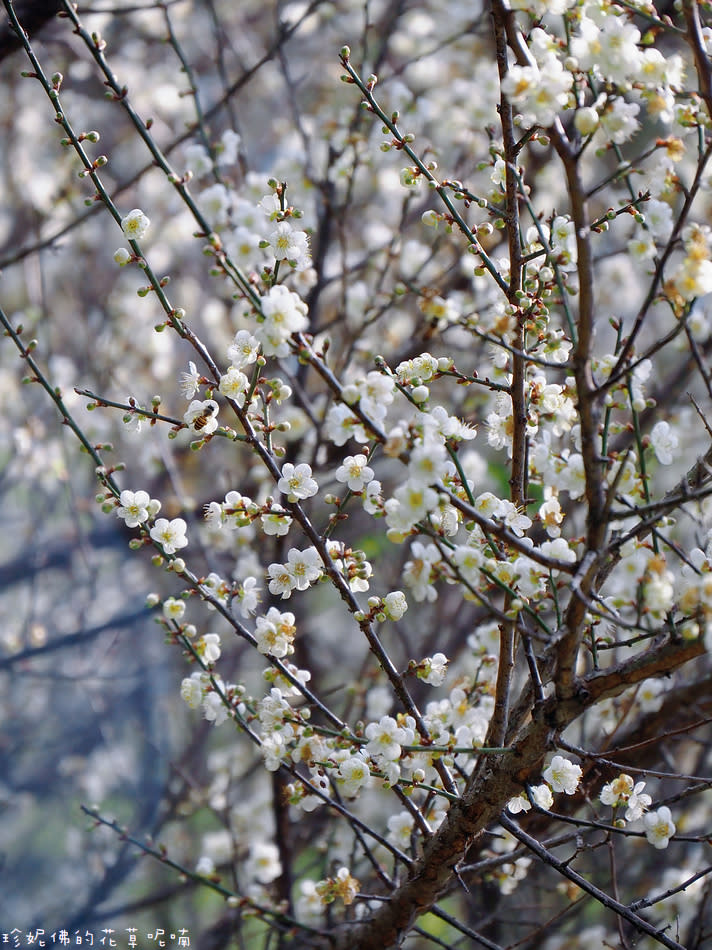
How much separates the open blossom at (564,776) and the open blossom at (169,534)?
0.90 meters

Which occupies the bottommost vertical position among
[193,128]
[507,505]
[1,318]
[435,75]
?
[507,505]

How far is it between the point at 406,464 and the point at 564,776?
833 mm

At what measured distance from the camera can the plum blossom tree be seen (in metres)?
1.49

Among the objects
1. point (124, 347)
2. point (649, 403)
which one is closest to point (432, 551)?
point (649, 403)

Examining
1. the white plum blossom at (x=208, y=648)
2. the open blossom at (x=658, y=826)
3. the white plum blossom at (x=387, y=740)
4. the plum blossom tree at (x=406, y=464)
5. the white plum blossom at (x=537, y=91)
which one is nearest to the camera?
the white plum blossom at (x=537, y=91)

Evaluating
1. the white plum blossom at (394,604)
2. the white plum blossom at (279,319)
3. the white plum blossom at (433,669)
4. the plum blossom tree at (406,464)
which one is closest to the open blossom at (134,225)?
the plum blossom tree at (406,464)

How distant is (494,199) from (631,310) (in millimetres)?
4198

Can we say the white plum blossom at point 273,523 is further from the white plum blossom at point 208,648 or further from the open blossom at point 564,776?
the open blossom at point 564,776

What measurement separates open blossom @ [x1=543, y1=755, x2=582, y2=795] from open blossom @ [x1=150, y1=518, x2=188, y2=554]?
35.6 inches

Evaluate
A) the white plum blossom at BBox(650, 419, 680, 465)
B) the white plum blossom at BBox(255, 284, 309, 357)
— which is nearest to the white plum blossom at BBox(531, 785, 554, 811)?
the white plum blossom at BBox(650, 419, 680, 465)

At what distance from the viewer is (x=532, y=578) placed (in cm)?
161

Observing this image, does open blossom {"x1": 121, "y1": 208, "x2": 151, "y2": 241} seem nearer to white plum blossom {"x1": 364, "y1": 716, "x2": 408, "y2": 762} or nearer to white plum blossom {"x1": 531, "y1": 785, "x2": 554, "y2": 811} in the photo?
white plum blossom {"x1": 364, "y1": 716, "x2": 408, "y2": 762}

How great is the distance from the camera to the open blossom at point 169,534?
185cm

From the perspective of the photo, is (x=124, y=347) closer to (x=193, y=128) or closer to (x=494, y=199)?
(x=193, y=128)
